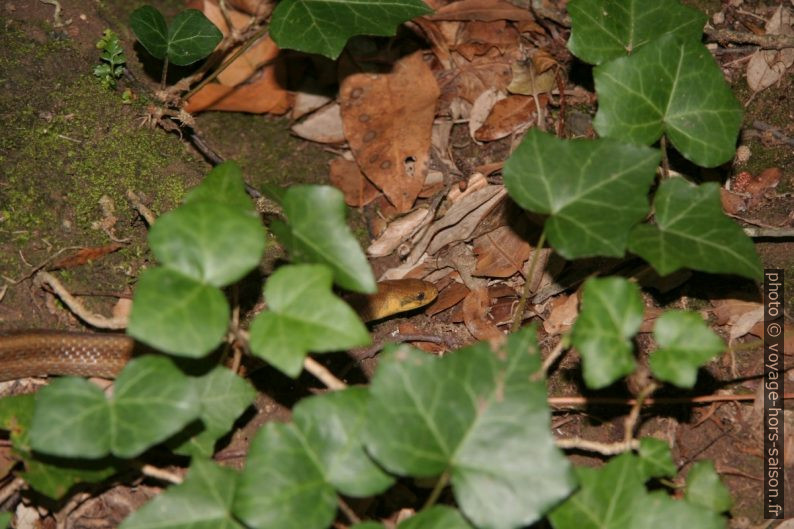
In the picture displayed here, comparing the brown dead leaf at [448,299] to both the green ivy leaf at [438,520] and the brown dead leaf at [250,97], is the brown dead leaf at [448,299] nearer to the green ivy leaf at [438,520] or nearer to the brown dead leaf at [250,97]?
the brown dead leaf at [250,97]

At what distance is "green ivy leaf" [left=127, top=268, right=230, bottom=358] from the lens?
2.44 m

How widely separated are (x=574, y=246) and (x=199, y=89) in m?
2.78

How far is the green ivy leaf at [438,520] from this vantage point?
2539 mm

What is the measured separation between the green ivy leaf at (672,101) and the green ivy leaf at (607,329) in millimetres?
1095

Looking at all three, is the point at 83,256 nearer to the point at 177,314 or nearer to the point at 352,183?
the point at 177,314

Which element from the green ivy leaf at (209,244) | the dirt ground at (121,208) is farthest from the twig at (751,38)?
the green ivy leaf at (209,244)

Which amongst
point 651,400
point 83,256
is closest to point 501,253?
point 651,400

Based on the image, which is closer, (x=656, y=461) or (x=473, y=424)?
(x=473, y=424)

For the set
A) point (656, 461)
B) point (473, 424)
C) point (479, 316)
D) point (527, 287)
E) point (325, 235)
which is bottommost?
point (479, 316)

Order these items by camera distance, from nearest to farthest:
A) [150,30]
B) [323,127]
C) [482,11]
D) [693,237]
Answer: [693,237] < [150,30] < [323,127] < [482,11]

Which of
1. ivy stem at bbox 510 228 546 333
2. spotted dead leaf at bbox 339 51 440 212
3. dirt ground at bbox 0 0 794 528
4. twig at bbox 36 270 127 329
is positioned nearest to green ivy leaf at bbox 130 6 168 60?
dirt ground at bbox 0 0 794 528

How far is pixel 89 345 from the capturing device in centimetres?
A: 407

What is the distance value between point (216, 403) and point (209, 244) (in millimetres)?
789

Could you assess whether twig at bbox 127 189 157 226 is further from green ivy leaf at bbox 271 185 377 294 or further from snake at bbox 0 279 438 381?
green ivy leaf at bbox 271 185 377 294
